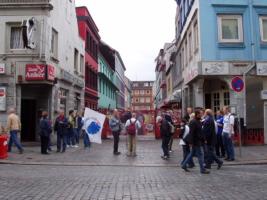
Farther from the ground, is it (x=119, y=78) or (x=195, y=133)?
(x=119, y=78)

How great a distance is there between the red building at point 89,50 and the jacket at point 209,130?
2116 centimetres

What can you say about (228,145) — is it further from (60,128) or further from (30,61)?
(30,61)

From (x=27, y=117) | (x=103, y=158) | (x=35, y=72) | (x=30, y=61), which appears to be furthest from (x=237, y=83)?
(x=27, y=117)

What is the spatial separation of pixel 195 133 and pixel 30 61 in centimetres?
1141

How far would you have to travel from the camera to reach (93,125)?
1734 cm

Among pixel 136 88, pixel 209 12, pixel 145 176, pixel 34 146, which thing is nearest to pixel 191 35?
pixel 209 12

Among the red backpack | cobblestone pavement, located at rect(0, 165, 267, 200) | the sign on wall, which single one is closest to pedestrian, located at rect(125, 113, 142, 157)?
the red backpack

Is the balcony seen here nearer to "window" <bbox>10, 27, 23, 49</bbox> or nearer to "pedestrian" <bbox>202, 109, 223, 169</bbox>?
"window" <bbox>10, 27, 23, 49</bbox>

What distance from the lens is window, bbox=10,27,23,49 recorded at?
69.3 ft

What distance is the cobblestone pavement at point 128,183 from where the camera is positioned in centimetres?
821

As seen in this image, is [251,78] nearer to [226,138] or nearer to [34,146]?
[226,138]

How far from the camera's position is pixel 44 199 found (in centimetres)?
784

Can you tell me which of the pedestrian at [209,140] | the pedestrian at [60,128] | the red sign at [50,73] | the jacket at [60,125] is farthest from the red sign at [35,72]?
the pedestrian at [209,140]

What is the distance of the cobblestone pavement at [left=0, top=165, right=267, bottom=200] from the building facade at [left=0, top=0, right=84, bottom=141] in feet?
25.7
